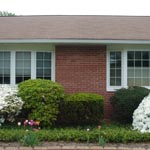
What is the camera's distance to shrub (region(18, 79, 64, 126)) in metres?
13.3

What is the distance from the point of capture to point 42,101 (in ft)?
43.9

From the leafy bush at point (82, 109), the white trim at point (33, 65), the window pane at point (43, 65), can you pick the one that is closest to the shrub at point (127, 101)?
the leafy bush at point (82, 109)

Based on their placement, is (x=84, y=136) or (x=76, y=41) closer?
(x=84, y=136)

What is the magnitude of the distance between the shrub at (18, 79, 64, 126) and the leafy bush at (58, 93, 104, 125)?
0.30m

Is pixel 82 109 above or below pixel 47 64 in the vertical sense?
below

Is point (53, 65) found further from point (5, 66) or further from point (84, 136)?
point (84, 136)

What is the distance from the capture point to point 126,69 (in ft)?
50.2

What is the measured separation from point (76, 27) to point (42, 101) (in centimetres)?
451

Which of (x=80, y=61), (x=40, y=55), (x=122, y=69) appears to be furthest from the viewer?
(x=40, y=55)

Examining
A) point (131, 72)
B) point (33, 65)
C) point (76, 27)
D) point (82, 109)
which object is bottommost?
point (82, 109)

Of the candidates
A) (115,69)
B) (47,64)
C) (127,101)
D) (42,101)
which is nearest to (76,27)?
(47,64)

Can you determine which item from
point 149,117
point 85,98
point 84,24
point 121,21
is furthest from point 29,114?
point 121,21

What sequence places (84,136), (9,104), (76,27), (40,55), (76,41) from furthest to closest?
1. (76,27)
2. (40,55)
3. (76,41)
4. (9,104)
5. (84,136)

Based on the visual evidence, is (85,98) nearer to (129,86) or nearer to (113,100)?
(113,100)
